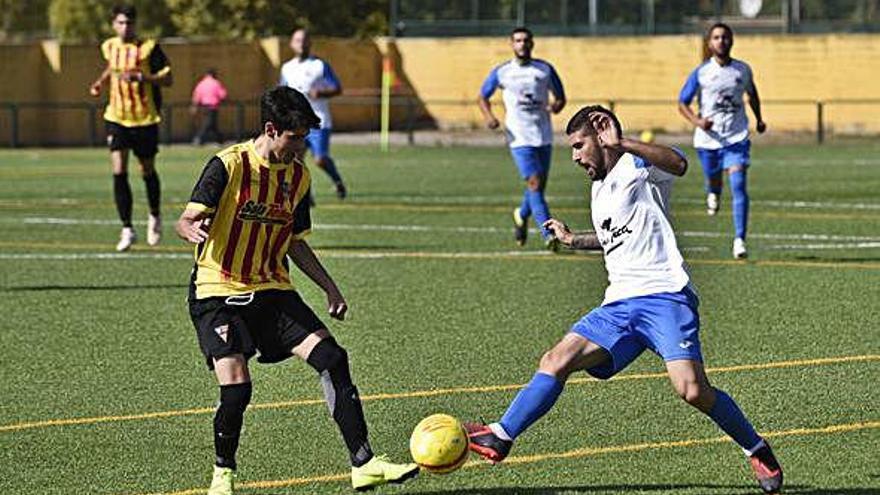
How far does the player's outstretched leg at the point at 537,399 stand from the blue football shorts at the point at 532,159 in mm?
12057

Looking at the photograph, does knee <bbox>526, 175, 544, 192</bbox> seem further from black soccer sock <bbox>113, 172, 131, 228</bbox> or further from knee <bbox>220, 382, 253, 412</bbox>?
knee <bbox>220, 382, 253, 412</bbox>

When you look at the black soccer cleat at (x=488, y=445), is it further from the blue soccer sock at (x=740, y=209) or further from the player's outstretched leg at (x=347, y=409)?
the blue soccer sock at (x=740, y=209)

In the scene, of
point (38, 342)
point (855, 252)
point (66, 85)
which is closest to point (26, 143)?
point (66, 85)

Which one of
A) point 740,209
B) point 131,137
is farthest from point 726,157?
point 131,137

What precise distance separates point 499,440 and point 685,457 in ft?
3.84

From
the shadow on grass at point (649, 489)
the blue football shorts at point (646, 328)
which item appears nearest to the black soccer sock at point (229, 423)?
the shadow on grass at point (649, 489)

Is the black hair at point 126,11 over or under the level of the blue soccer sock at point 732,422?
over

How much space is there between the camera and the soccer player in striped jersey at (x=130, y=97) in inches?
762

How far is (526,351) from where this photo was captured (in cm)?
1277

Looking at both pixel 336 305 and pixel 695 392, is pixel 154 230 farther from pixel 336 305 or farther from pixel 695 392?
pixel 695 392

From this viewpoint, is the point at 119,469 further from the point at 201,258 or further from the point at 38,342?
the point at 38,342

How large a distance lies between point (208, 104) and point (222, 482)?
137 ft

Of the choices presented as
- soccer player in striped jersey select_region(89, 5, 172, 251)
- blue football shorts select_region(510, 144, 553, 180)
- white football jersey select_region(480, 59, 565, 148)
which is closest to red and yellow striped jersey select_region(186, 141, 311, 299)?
soccer player in striped jersey select_region(89, 5, 172, 251)

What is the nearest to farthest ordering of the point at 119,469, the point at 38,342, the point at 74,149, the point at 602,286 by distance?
the point at 119,469
the point at 38,342
the point at 602,286
the point at 74,149
